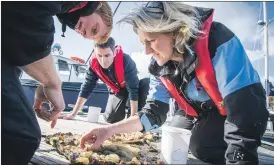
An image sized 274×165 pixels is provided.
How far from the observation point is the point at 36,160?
1729 millimetres

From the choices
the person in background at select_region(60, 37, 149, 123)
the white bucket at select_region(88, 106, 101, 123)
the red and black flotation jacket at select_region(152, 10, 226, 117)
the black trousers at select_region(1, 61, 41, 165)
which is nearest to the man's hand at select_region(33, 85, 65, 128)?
the black trousers at select_region(1, 61, 41, 165)

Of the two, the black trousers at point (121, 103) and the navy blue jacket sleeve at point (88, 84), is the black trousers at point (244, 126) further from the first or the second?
the navy blue jacket sleeve at point (88, 84)

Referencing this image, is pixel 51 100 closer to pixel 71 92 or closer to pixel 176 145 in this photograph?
pixel 176 145

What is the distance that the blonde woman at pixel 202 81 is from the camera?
1.57m

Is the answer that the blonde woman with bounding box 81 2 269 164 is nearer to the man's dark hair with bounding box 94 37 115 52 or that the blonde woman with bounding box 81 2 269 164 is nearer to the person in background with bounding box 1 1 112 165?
the person in background with bounding box 1 1 112 165

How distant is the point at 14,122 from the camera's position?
115 cm

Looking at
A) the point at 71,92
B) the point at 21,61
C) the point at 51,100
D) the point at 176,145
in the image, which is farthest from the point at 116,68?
the point at 71,92

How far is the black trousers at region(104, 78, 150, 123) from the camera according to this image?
486cm

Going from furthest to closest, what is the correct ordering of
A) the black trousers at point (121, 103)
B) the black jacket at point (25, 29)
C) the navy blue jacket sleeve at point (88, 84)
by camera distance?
the black trousers at point (121, 103)
the navy blue jacket sleeve at point (88, 84)
the black jacket at point (25, 29)

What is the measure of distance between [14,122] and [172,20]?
1.25 m

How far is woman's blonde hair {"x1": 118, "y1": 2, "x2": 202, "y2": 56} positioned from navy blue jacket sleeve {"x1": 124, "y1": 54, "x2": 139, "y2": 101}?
93.8 inches

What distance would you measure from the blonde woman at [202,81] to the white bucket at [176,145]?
31 centimetres

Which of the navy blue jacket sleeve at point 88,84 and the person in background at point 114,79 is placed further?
the navy blue jacket sleeve at point 88,84

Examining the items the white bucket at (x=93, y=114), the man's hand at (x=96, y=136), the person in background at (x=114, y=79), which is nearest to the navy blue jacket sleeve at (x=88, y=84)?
the person in background at (x=114, y=79)
